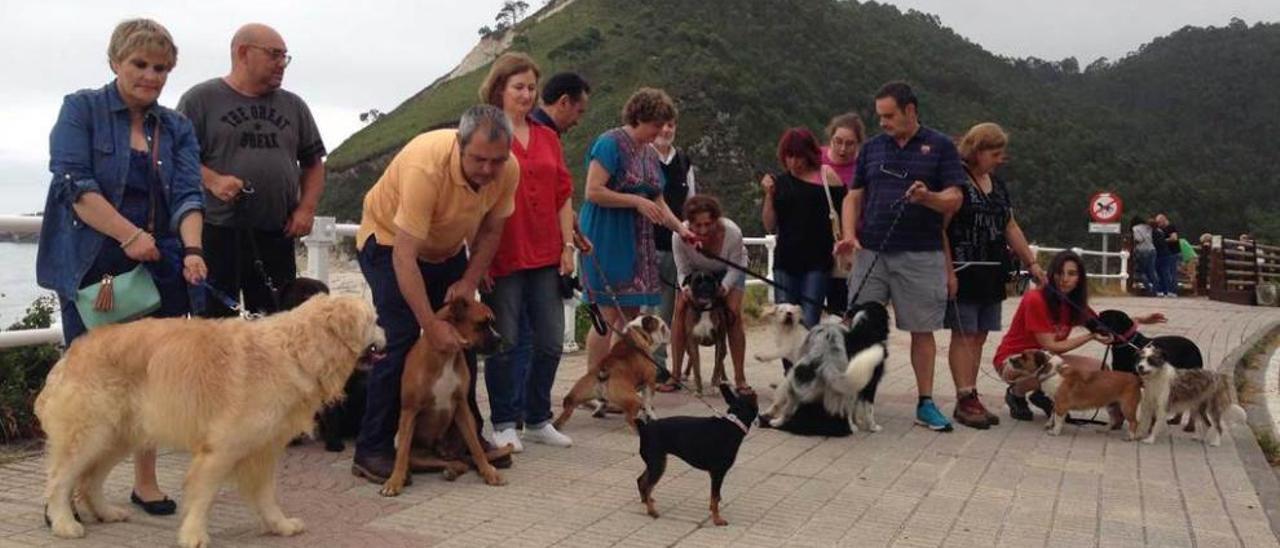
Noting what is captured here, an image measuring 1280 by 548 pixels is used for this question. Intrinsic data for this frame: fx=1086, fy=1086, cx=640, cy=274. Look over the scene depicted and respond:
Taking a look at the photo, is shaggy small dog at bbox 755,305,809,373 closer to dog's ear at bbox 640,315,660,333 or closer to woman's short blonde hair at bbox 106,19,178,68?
dog's ear at bbox 640,315,660,333

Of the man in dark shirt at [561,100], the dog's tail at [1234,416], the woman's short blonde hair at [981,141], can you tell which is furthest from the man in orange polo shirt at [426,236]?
the dog's tail at [1234,416]

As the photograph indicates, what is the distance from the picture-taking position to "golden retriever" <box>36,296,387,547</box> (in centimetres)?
402

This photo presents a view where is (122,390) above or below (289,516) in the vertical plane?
above

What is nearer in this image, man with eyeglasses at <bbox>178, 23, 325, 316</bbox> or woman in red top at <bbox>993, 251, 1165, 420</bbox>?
man with eyeglasses at <bbox>178, 23, 325, 316</bbox>

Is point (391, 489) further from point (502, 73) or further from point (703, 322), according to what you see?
point (703, 322)

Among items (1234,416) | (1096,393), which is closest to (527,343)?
(1096,393)

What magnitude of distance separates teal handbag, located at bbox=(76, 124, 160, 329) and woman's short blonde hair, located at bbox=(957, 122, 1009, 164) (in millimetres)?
5215

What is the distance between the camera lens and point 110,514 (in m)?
4.44

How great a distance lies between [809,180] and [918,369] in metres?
1.57

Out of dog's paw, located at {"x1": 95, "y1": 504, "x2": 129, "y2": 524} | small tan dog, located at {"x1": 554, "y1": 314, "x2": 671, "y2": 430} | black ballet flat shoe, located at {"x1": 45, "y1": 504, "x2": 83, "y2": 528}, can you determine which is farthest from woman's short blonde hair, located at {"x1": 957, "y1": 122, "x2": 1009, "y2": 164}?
black ballet flat shoe, located at {"x1": 45, "y1": 504, "x2": 83, "y2": 528}

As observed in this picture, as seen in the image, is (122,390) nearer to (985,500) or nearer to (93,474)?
(93,474)

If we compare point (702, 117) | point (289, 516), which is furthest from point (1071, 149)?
point (289, 516)

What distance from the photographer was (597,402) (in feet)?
24.2

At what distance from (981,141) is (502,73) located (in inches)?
136
